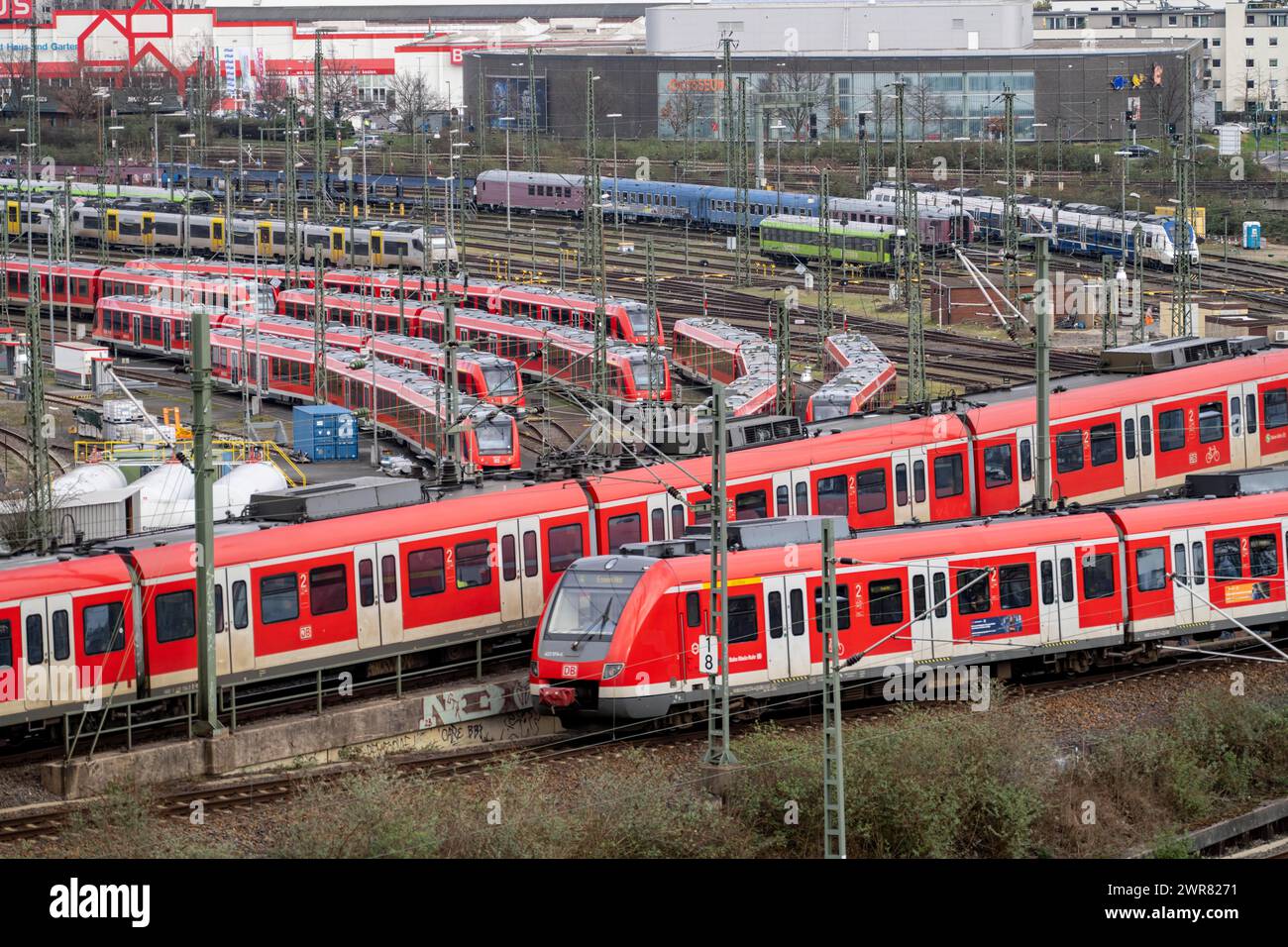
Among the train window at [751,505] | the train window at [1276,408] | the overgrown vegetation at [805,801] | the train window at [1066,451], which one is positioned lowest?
the overgrown vegetation at [805,801]

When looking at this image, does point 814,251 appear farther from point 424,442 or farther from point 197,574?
point 197,574

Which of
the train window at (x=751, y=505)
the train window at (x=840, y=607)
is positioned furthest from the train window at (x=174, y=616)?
the train window at (x=751, y=505)

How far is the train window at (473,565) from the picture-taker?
30672mm

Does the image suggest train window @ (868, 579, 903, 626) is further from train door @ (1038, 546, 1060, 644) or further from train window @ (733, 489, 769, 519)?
train window @ (733, 489, 769, 519)

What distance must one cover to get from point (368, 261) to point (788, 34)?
4484 cm

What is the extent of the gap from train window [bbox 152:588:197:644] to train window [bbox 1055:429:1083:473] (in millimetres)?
16136

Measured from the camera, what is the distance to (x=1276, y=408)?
3984 centimetres

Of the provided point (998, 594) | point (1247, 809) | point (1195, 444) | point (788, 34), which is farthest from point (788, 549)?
point (788, 34)

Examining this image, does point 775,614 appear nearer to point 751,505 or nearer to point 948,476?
point 751,505

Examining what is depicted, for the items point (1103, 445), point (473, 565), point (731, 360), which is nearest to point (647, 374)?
point (731, 360)

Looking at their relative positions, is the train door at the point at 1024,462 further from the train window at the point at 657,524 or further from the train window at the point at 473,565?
the train window at the point at 473,565

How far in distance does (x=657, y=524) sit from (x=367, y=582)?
5.12 metres

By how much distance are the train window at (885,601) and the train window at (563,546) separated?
197 inches
